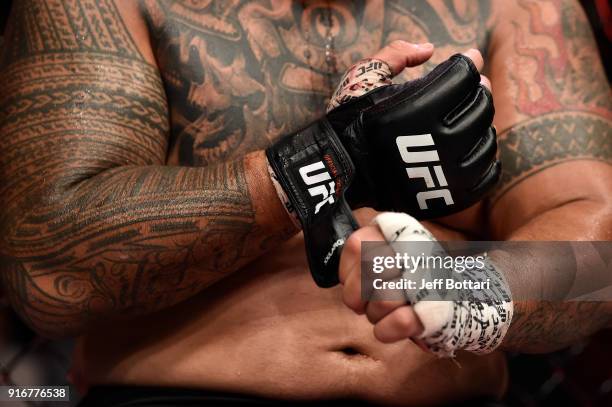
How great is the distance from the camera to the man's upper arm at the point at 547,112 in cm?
105

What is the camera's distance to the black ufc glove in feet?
2.48

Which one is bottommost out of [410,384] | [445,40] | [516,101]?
[410,384]

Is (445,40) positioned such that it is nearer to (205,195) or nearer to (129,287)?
(205,195)

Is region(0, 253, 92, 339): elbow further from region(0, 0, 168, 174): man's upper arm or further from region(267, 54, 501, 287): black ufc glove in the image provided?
region(267, 54, 501, 287): black ufc glove

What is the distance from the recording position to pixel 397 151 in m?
0.77

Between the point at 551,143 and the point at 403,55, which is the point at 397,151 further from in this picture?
the point at 551,143

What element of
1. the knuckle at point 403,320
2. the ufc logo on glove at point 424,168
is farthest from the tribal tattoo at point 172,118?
the knuckle at point 403,320

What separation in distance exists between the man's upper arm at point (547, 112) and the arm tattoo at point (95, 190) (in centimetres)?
54

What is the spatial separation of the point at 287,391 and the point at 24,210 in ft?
1.69

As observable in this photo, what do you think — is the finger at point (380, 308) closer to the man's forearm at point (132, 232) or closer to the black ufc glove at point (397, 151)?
the black ufc glove at point (397, 151)

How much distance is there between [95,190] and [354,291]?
0.45 m

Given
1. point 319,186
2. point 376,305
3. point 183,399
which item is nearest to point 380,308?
point 376,305

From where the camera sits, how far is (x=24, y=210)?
2.82 ft

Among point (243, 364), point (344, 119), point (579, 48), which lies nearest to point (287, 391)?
point (243, 364)
